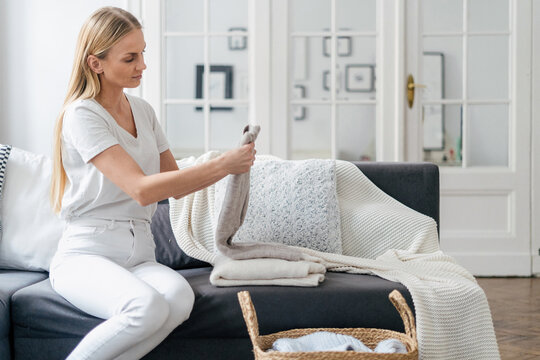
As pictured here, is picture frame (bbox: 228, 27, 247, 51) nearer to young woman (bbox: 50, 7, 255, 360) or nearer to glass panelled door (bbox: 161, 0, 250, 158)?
glass panelled door (bbox: 161, 0, 250, 158)

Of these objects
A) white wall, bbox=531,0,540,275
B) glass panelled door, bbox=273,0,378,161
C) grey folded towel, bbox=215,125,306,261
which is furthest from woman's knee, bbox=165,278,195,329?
white wall, bbox=531,0,540,275

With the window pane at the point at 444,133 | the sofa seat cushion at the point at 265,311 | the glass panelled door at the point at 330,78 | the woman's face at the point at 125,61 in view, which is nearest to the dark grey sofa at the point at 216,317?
the sofa seat cushion at the point at 265,311

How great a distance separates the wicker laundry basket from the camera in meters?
1.57

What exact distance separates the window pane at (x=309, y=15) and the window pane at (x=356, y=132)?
551 millimetres

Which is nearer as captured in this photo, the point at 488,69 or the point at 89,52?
the point at 89,52

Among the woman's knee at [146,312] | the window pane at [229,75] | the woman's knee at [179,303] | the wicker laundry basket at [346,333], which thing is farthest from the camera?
the window pane at [229,75]

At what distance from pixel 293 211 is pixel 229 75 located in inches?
89.6

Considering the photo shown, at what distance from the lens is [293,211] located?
7.97 feet

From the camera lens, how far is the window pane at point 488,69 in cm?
448

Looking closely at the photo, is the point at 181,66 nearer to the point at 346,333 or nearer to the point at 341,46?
the point at 341,46

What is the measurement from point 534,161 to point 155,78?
8.14 feet

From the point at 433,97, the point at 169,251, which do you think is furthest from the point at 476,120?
the point at 169,251

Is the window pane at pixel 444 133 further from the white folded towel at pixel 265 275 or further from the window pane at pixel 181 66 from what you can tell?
the white folded towel at pixel 265 275

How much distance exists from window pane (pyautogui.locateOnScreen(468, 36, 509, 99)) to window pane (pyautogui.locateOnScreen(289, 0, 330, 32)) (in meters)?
0.96
